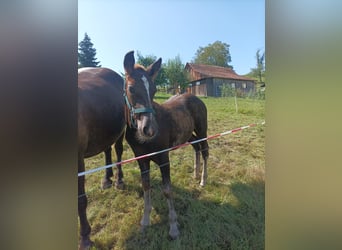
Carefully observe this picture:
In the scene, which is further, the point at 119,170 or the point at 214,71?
the point at 214,71

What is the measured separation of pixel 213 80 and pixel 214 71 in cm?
4

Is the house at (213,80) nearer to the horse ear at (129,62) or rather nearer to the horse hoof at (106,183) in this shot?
the horse ear at (129,62)

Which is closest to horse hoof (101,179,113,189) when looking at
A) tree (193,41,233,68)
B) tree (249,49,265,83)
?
tree (193,41,233,68)

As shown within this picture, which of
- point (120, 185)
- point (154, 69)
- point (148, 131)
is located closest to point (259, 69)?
point (154, 69)

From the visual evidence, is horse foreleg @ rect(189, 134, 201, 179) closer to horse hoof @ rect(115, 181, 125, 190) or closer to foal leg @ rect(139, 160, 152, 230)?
foal leg @ rect(139, 160, 152, 230)

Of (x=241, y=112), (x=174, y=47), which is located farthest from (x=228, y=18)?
(x=241, y=112)

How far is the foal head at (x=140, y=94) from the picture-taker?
916 millimetres

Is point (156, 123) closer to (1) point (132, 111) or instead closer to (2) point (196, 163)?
(1) point (132, 111)

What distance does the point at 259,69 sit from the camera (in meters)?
1.02

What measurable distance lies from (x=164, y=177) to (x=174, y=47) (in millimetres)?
616

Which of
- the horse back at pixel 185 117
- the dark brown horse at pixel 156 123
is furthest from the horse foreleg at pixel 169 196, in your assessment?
the horse back at pixel 185 117

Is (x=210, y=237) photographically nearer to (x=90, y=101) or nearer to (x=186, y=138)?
(x=186, y=138)

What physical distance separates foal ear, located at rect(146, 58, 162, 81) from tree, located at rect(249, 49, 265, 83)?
18.2 inches

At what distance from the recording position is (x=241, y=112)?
109 centimetres
